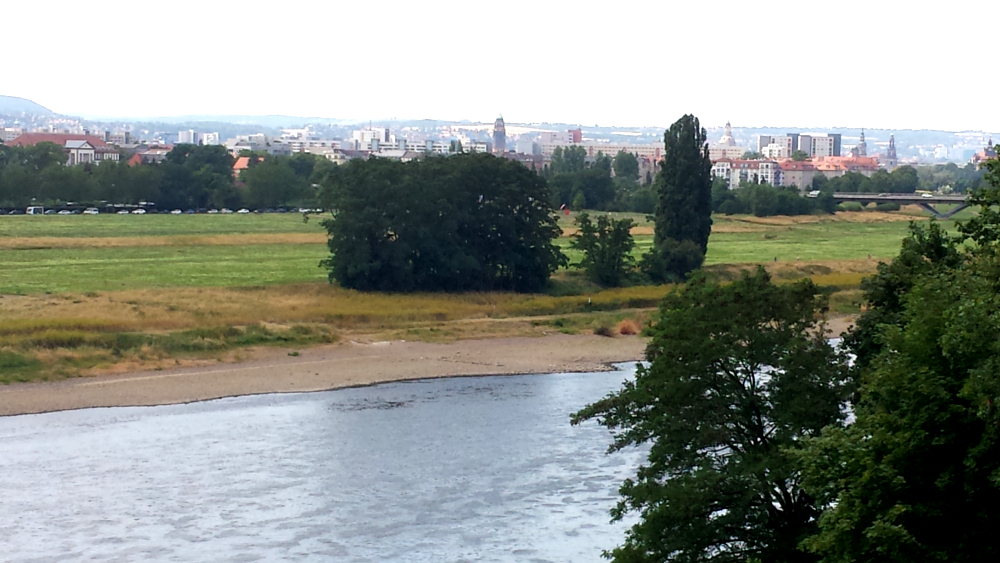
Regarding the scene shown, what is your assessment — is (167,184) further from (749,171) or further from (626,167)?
(749,171)

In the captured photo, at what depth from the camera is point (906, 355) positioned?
12.5 meters

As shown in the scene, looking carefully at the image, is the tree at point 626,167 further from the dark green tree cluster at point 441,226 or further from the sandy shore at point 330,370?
the sandy shore at point 330,370

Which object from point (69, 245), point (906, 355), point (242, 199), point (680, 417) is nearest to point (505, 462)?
point (680, 417)

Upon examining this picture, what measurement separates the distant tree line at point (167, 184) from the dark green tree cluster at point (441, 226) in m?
53.0

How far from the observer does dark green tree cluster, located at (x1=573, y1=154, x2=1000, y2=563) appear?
37.8 feet

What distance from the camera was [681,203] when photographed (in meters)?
58.1

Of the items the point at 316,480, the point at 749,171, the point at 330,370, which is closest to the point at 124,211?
the point at 330,370

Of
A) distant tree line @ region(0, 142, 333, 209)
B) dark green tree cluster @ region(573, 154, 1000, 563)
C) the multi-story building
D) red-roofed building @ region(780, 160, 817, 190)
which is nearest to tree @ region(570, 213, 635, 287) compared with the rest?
dark green tree cluster @ region(573, 154, 1000, 563)

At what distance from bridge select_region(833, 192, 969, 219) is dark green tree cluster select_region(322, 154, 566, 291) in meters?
63.8

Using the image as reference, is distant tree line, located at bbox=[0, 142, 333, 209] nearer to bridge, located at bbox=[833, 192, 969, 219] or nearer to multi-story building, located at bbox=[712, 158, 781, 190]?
bridge, located at bbox=[833, 192, 969, 219]

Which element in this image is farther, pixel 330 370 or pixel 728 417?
pixel 330 370

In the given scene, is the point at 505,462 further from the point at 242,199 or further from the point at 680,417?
the point at 242,199

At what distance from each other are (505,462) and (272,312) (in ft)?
65.9

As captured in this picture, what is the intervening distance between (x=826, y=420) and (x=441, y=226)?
37997mm
